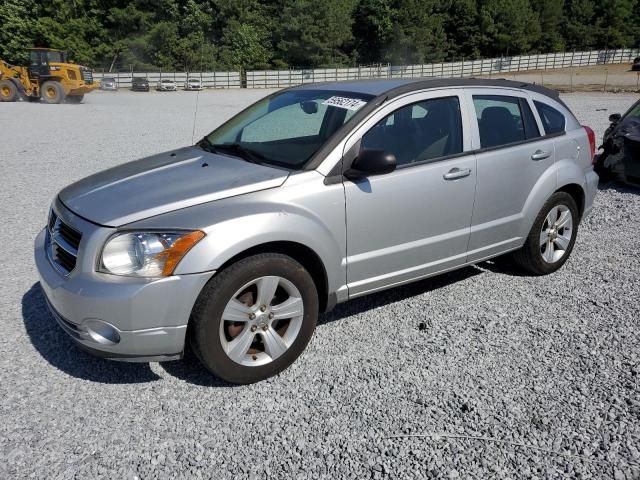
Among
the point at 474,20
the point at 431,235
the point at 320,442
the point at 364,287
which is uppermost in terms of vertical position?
the point at 474,20

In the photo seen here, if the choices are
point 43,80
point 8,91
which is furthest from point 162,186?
point 8,91

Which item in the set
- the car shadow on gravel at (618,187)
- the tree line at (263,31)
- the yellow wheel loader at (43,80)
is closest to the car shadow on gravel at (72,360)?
the car shadow on gravel at (618,187)

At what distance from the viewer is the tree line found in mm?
56344

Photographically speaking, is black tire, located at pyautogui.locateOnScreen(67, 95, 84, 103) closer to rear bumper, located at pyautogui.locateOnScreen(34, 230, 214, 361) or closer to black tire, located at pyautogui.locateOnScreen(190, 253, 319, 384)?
rear bumper, located at pyautogui.locateOnScreen(34, 230, 214, 361)

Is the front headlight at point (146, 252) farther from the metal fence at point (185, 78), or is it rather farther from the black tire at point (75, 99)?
the metal fence at point (185, 78)

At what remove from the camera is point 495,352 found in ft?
11.8

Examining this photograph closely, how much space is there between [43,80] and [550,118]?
86.7 feet

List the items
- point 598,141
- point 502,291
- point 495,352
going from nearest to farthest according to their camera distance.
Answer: point 495,352, point 502,291, point 598,141

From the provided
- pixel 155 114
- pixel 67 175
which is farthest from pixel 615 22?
pixel 67 175

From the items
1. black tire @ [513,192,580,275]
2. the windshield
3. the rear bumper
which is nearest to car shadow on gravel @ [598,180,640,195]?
black tire @ [513,192,580,275]

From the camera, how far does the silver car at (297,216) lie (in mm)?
2898

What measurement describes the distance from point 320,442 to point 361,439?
206 millimetres

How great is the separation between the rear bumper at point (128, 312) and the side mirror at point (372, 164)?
1120 mm

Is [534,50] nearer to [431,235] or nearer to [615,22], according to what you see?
[615,22]
